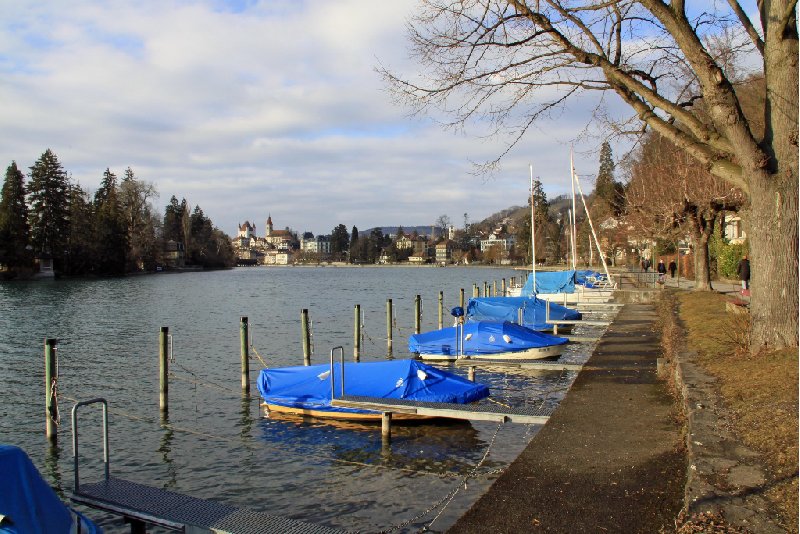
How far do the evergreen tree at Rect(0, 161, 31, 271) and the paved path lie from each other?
91.7 metres

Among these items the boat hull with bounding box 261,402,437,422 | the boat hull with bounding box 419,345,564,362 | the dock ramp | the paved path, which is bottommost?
the boat hull with bounding box 261,402,437,422

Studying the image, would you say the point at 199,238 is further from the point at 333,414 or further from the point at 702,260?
the point at 333,414

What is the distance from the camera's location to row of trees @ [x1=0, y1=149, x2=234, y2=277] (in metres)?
90.6

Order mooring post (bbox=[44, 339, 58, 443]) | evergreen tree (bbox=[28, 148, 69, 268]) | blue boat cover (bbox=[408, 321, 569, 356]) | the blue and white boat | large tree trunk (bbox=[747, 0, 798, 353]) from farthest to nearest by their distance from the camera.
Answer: evergreen tree (bbox=[28, 148, 69, 268]) → the blue and white boat → blue boat cover (bbox=[408, 321, 569, 356]) → mooring post (bbox=[44, 339, 58, 443]) → large tree trunk (bbox=[747, 0, 798, 353])

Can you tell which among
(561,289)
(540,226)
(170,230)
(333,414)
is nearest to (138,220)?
(170,230)

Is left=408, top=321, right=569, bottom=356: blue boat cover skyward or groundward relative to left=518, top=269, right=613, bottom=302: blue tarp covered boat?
groundward

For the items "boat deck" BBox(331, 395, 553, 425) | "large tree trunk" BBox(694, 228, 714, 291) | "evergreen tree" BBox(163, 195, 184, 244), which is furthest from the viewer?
"evergreen tree" BBox(163, 195, 184, 244)

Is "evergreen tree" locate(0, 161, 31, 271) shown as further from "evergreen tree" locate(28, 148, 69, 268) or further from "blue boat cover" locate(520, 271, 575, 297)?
"blue boat cover" locate(520, 271, 575, 297)

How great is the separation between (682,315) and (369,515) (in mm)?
19188

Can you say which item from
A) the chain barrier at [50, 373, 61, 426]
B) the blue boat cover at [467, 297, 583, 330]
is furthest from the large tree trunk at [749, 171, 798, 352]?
the blue boat cover at [467, 297, 583, 330]

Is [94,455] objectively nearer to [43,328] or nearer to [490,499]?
[490,499]

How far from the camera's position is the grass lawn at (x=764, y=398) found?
7000 millimetres

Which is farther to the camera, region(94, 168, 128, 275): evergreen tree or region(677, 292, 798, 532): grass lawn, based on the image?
region(94, 168, 128, 275): evergreen tree

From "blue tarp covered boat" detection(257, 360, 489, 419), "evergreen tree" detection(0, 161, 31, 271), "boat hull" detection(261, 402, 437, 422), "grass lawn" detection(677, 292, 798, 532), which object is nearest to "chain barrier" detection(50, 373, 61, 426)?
"blue tarp covered boat" detection(257, 360, 489, 419)
